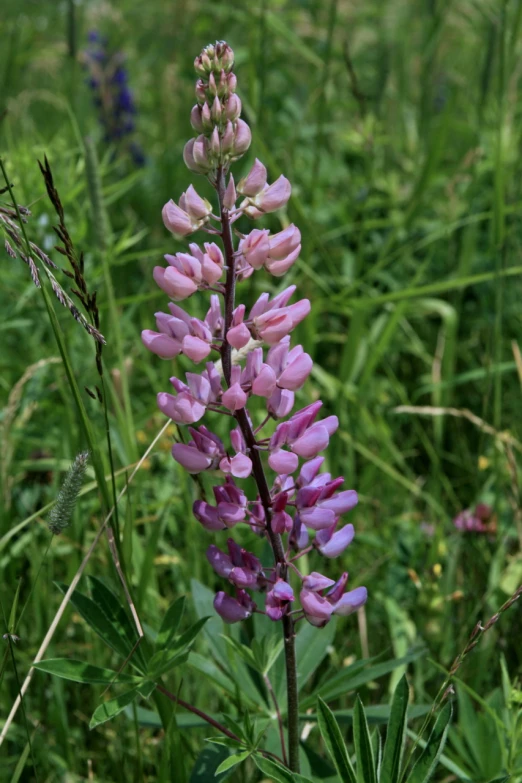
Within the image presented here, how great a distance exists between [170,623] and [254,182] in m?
0.71

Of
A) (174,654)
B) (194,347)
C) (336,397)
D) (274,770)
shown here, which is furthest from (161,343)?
(336,397)

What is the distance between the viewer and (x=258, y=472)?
1.30 m

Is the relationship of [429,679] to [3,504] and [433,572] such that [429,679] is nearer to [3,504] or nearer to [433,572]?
[433,572]

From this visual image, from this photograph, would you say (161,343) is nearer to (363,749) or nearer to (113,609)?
(113,609)

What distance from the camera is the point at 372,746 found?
129 centimetres

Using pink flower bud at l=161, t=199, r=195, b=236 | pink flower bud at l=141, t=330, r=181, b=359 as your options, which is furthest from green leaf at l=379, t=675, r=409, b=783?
pink flower bud at l=161, t=199, r=195, b=236

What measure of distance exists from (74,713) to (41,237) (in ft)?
4.23

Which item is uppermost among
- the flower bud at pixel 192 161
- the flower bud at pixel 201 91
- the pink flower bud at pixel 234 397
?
the flower bud at pixel 201 91

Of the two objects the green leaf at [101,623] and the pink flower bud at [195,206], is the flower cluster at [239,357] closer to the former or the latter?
the pink flower bud at [195,206]

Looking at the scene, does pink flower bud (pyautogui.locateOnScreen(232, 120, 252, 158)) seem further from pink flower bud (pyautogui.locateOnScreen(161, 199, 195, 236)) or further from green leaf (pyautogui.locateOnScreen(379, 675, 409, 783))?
green leaf (pyautogui.locateOnScreen(379, 675, 409, 783))

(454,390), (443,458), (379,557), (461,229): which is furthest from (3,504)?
(461,229)

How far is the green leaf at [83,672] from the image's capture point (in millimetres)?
1340

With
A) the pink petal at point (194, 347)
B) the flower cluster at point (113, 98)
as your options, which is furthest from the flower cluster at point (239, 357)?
the flower cluster at point (113, 98)

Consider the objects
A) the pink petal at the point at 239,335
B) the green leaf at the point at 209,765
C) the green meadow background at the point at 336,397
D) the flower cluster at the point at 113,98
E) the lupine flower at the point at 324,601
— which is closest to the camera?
the pink petal at the point at 239,335
